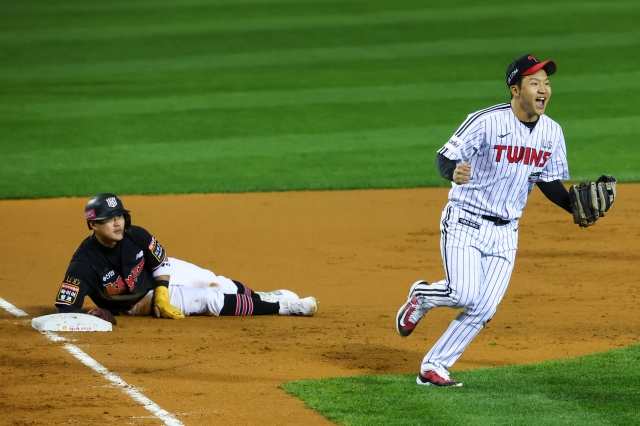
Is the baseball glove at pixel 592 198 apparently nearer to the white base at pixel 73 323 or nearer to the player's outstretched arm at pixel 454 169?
the player's outstretched arm at pixel 454 169

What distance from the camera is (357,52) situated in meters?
19.0

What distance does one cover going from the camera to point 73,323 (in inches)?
258

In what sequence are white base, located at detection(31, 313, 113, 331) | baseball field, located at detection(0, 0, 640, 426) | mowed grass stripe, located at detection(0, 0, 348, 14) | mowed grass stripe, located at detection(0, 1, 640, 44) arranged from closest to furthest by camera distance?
baseball field, located at detection(0, 0, 640, 426), white base, located at detection(31, 313, 113, 331), mowed grass stripe, located at detection(0, 1, 640, 44), mowed grass stripe, located at detection(0, 0, 348, 14)

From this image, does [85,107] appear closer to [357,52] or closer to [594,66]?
[357,52]

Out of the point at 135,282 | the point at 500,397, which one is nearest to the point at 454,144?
the point at 500,397

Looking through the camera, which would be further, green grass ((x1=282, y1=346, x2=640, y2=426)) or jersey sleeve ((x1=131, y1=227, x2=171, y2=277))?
jersey sleeve ((x1=131, y1=227, x2=171, y2=277))

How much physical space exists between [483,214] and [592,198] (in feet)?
1.98

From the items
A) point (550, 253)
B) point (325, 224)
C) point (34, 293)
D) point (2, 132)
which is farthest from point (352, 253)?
point (2, 132)

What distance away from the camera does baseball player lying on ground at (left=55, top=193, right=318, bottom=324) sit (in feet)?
21.7

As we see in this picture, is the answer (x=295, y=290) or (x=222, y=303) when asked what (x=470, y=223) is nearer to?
(x=222, y=303)

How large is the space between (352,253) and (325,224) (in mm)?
1106

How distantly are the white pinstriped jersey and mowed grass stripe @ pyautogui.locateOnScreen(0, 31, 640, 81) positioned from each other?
13.0 meters

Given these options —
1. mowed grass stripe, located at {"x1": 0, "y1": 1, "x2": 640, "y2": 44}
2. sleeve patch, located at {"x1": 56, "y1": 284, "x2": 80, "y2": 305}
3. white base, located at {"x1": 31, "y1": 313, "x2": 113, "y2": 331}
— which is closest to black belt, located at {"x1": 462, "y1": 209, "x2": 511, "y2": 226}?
white base, located at {"x1": 31, "y1": 313, "x2": 113, "y2": 331}

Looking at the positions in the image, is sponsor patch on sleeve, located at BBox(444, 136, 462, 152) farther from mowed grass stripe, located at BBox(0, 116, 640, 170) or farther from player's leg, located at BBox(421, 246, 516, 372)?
mowed grass stripe, located at BBox(0, 116, 640, 170)
